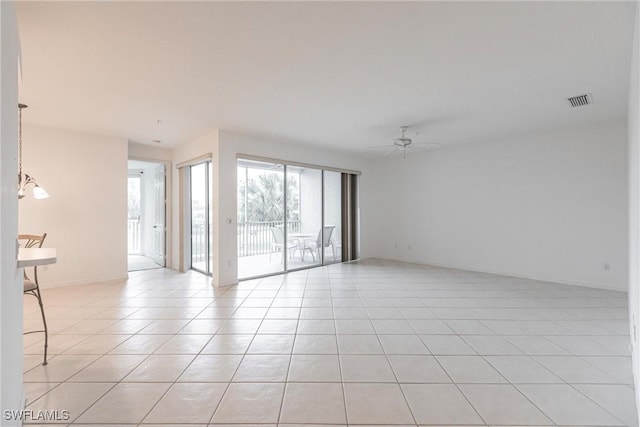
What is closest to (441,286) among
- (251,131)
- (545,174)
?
(545,174)

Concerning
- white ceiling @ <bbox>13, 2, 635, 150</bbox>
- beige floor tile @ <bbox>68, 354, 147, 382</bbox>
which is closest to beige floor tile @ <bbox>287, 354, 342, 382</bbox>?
beige floor tile @ <bbox>68, 354, 147, 382</bbox>

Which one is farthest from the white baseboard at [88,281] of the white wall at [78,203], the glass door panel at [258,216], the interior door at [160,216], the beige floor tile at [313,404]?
the beige floor tile at [313,404]

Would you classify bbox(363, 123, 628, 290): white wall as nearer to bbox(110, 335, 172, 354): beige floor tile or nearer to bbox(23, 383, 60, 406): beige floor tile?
bbox(110, 335, 172, 354): beige floor tile

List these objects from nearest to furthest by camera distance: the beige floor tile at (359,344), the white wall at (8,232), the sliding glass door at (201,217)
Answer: the white wall at (8,232)
the beige floor tile at (359,344)
the sliding glass door at (201,217)

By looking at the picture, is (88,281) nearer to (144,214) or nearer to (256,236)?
(144,214)

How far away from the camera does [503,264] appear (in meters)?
5.41

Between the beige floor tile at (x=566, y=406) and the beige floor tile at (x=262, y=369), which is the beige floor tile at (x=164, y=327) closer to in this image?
the beige floor tile at (x=262, y=369)

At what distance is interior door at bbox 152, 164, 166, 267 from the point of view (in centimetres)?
632

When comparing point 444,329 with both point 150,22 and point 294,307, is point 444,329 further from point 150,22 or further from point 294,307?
point 150,22

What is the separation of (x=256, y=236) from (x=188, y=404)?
627cm

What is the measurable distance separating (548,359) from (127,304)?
4.50 metres

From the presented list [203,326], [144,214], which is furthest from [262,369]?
[144,214]

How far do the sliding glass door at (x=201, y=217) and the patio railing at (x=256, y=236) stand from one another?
1.61 metres

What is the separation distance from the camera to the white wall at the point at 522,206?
4410 mm
